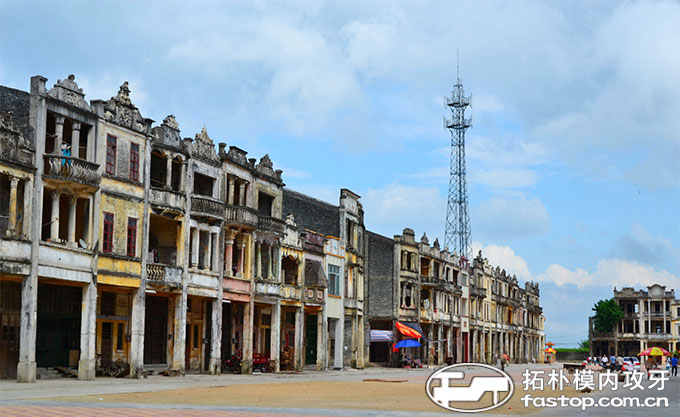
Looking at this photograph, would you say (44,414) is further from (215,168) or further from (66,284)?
(215,168)

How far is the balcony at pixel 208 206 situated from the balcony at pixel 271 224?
427cm

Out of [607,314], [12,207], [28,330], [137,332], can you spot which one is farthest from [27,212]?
[607,314]

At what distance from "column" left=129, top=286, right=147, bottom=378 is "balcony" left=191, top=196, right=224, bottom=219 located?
5933mm

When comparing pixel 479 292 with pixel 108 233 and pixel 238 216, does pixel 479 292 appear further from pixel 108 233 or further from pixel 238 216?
pixel 108 233

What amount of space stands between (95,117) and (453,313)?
6074cm

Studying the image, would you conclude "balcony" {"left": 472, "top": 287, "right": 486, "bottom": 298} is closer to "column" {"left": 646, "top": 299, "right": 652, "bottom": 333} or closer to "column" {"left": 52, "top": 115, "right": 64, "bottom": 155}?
"column" {"left": 646, "top": 299, "right": 652, "bottom": 333}

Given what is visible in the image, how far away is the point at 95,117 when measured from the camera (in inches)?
1515

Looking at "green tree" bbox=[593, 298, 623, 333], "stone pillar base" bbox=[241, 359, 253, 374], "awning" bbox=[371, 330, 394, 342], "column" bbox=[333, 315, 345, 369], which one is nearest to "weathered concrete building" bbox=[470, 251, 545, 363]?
"green tree" bbox=[593, 298, 623, 333]

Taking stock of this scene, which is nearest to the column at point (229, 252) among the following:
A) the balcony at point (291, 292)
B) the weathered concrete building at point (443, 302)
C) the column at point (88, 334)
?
the balcony at point (291, 292)

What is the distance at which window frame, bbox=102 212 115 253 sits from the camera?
128ft

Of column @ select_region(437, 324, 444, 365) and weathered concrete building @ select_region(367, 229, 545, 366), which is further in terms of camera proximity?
column @ select_region(437, 324, 444, 365)

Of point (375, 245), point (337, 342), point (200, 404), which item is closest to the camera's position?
point (200, 404)

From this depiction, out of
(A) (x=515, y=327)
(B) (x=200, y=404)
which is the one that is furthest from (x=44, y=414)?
(A) (x=515, y=327)

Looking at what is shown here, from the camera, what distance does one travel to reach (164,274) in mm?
42906
